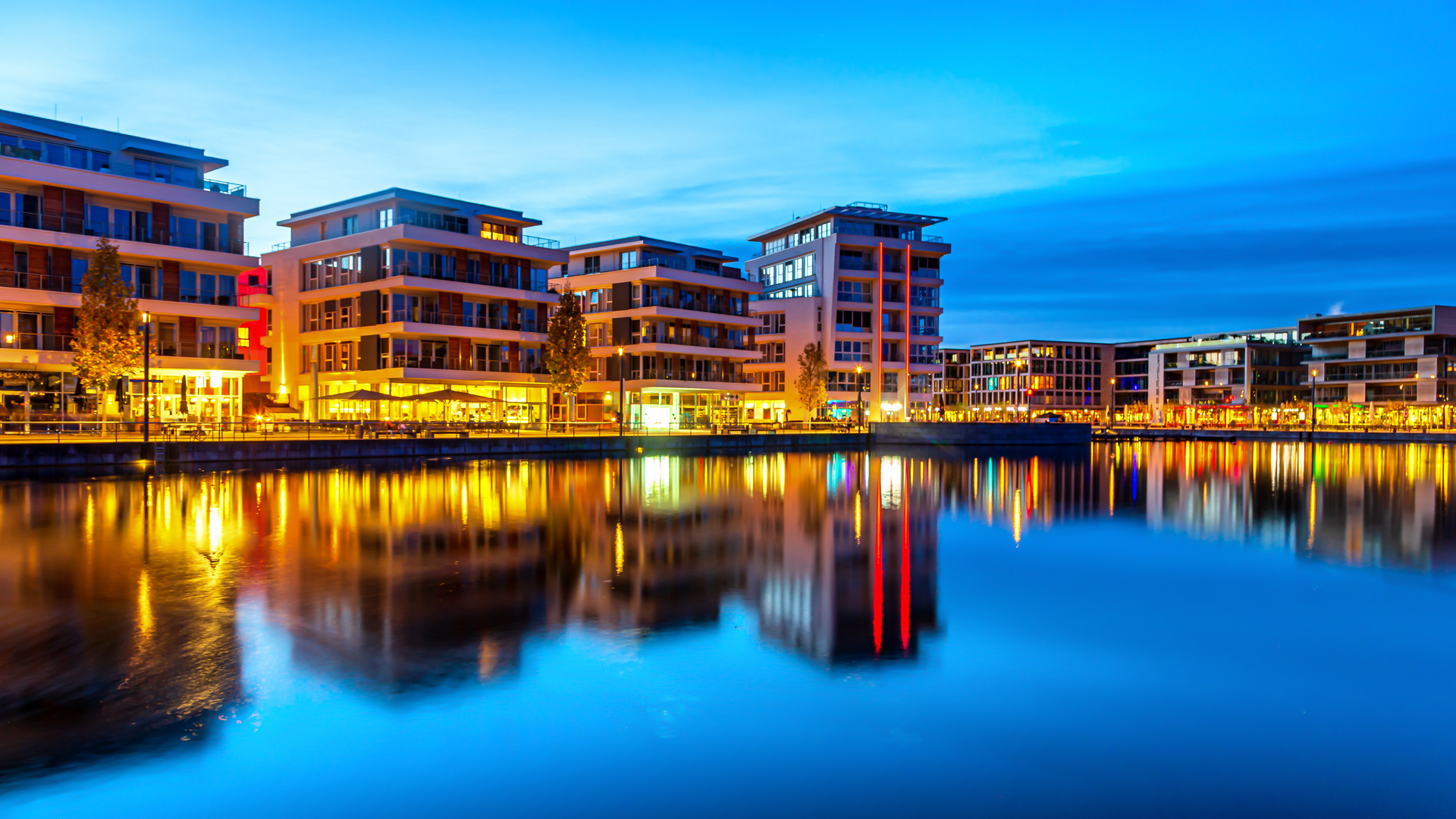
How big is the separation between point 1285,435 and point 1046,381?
76.2 m

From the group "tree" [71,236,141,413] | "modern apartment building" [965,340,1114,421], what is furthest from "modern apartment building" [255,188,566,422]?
"modern apartment building" [965,340,1114,421]

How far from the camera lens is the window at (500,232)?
68.7m

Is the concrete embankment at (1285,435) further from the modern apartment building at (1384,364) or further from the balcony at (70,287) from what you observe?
the balcony at (70,287)

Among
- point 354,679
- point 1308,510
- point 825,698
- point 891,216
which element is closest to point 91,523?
point 354,679

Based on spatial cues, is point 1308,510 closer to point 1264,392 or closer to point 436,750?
point 436,750

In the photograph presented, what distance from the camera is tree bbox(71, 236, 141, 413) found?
4234 centimetres

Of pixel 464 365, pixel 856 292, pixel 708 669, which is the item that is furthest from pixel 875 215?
pixel 708 669

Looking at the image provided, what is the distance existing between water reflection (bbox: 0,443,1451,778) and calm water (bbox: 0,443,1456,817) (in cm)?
8

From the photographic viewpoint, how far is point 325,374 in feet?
221

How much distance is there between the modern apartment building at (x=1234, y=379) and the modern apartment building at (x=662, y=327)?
286ft

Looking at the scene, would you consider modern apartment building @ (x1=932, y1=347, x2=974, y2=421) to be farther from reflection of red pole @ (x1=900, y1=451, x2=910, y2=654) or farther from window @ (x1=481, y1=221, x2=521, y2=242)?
reflection of red pole @ (x1=900, y1=451, x2=910, y2=654)

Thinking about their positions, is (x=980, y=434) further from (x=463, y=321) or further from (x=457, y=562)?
(x=457, y=562)

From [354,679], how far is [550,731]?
2464 mm

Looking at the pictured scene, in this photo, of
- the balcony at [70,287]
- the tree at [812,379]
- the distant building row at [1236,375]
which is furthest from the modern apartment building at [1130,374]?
the balcony at [70,287]
